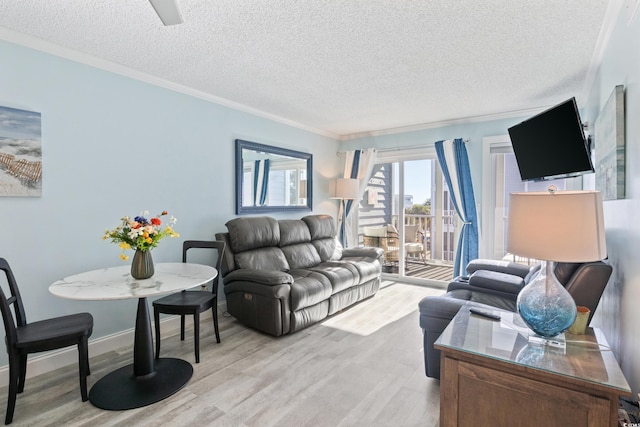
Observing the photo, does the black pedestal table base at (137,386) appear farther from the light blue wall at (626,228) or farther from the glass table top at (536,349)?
the light blue wall at (626,228)

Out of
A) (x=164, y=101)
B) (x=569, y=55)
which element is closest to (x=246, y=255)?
(x=164, y=101)

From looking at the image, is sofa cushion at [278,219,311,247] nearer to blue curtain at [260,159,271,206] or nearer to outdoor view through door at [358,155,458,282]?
blue curtain at [260,159,271,206]

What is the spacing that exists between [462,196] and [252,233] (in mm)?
2934

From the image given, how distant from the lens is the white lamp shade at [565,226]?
1.28m

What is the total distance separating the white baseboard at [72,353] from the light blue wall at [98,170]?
7 centimetres

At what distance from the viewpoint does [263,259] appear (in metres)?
3.81

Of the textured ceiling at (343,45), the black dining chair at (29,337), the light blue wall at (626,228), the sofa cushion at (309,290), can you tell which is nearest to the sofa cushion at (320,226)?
the sofa cushion at (309,290)

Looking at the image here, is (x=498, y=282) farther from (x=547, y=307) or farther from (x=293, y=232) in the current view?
(x=293, y=232)

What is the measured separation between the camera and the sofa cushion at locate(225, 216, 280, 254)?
3.65 metres

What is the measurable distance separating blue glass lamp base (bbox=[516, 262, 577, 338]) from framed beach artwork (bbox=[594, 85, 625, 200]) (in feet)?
2.46

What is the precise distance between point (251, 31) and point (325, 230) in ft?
9.89

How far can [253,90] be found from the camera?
141 inches

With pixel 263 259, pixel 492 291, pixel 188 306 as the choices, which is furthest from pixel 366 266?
pixel 188 306

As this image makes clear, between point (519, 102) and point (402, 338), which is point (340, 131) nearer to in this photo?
point (519, 102)
